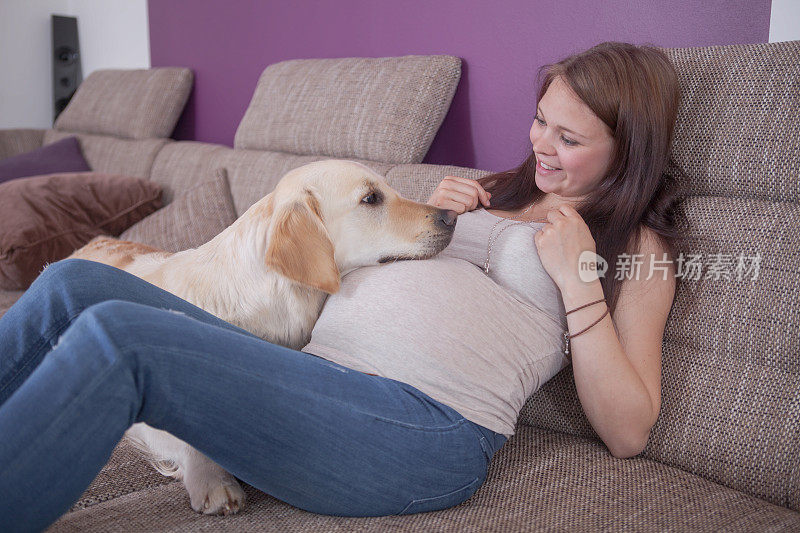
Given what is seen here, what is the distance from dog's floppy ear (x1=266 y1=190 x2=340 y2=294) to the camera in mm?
1345

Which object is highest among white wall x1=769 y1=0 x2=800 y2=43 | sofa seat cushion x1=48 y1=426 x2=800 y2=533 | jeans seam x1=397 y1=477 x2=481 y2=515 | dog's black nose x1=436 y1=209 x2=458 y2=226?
white wall x1=769 y1=0 x2=800 y2=43

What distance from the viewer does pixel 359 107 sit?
2.41 metres

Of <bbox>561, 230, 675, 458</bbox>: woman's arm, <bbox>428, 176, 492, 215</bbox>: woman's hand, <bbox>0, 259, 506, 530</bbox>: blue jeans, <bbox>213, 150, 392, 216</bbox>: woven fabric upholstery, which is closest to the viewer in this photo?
<bbox>0, 259, 506, 530</bbox>: blue jeans

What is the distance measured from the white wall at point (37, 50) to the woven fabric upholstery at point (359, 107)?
8.63 feet

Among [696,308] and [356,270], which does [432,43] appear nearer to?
[356,270]

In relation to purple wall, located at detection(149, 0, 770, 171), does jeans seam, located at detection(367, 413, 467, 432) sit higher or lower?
lower

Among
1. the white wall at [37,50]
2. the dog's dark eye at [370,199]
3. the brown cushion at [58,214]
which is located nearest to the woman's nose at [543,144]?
the dog's dark eye at [370,199]

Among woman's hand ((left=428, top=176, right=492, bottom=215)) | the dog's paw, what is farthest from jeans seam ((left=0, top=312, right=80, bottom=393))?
woman's hand ((left=428, top=176, right=492, bottom=215))

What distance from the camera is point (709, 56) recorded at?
1497 mm

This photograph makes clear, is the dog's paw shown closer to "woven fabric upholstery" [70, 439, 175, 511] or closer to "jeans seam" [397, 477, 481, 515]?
"woven fabric upholstery" [70, 439, 175, 511]

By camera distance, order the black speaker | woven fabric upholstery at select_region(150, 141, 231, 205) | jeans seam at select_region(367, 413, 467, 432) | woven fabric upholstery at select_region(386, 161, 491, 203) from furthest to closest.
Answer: the black speaker < woven fabric upholstery at select_region(150, 141, 231, 205) < woven fabric upholstery at select_region(386, 161, 491, 203) < jeans seam at select_region(367, 413, 467, 432)

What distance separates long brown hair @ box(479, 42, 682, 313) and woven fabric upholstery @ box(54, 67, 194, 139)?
2.83m

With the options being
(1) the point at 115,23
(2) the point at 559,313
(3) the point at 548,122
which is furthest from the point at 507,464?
(1) the point at 115,23

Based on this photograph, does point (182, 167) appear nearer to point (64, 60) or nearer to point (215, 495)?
point (215, 495)
